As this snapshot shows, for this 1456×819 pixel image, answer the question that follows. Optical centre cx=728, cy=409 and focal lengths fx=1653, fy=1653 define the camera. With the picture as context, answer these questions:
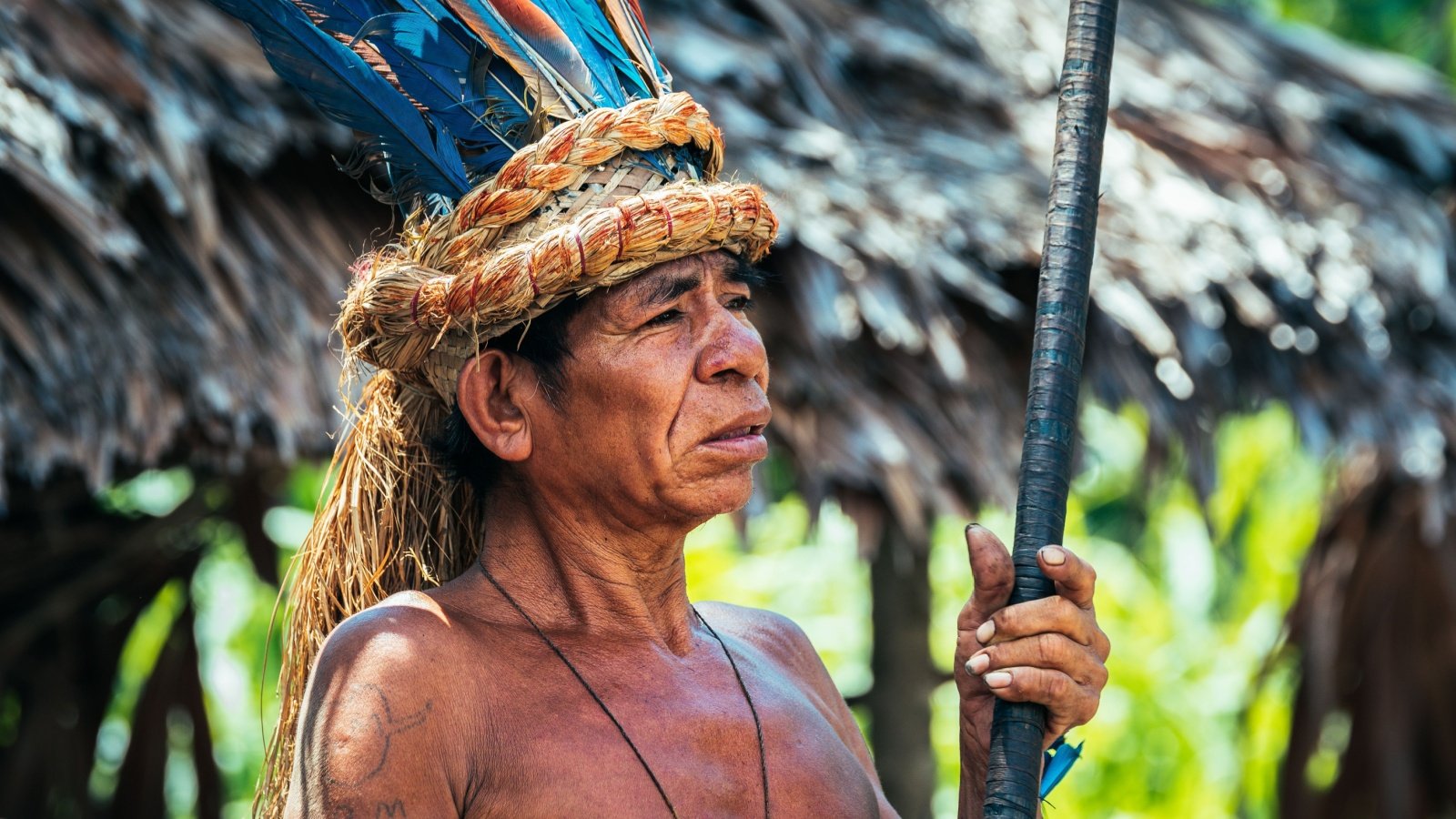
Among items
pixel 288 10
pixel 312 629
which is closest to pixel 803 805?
pixel 312 629

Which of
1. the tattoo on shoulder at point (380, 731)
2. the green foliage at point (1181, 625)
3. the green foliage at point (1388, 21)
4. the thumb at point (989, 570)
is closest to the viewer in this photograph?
the tattoo on shoulder at point (380, 731)

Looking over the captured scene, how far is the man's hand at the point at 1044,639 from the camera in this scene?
174 centimetres

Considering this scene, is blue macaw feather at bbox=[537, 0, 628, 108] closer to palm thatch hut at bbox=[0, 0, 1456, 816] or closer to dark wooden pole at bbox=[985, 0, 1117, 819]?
dark wooden pole at bbox=[985, 0, 1117, 819]

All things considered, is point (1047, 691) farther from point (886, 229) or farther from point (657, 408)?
point (886, 229)

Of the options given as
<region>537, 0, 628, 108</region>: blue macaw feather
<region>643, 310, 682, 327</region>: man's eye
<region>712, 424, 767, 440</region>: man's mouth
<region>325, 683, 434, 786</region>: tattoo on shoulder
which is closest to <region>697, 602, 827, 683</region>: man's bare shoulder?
<region>712, 424, 767, 440</region>: man's mouth

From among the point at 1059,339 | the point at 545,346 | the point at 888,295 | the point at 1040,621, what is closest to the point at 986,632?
the point at 1040,621

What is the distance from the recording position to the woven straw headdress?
181 cm

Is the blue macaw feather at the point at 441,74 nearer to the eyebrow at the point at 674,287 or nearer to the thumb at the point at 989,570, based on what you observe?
the eyebrow at the point at 674,287

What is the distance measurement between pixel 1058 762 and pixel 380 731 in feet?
2.52

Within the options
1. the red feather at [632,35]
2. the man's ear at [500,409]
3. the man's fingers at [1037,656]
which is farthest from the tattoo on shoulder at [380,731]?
the red feather at [632,35]

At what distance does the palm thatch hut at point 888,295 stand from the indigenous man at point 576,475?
126 cm

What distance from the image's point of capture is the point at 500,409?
1873 mm

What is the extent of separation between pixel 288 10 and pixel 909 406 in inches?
92.3

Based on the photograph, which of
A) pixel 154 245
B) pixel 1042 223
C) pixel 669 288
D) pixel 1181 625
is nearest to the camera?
pixel 669 288
